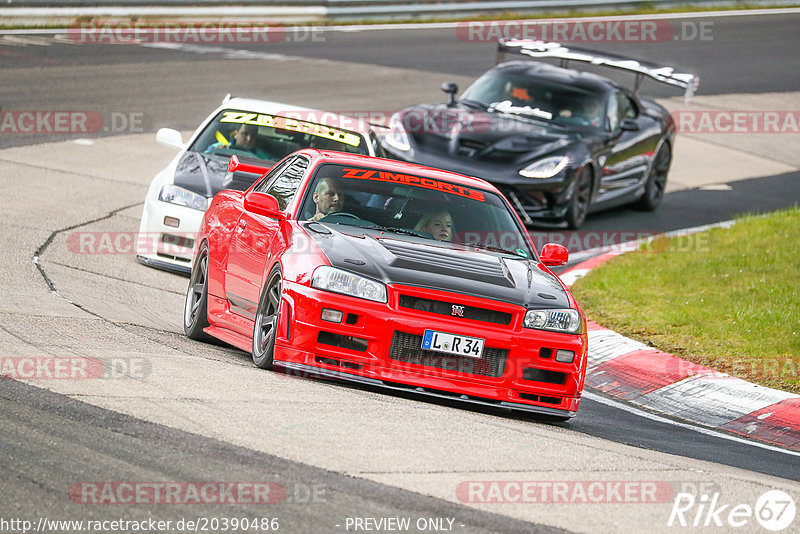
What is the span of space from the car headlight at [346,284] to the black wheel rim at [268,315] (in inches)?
12.8

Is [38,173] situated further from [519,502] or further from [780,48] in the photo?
[780,48]

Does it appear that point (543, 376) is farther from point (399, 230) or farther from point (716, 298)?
point (716, 298)

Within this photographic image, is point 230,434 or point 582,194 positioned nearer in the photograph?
point 230,434

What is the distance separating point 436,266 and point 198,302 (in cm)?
213

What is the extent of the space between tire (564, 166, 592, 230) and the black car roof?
63.1 inches

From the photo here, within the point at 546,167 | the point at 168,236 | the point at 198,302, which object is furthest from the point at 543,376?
the point at 546,167

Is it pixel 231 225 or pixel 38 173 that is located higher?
pixel 231 225

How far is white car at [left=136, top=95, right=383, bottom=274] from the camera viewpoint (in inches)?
436

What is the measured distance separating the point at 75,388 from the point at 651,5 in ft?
95.6

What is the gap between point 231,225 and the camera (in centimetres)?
861

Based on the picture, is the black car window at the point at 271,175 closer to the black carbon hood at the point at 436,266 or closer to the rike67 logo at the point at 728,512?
the black carbon hood at the point at 436,266

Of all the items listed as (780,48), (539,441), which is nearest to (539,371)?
(539,441)

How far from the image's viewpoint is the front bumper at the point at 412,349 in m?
6.89

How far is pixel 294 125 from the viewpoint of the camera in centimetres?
1209
